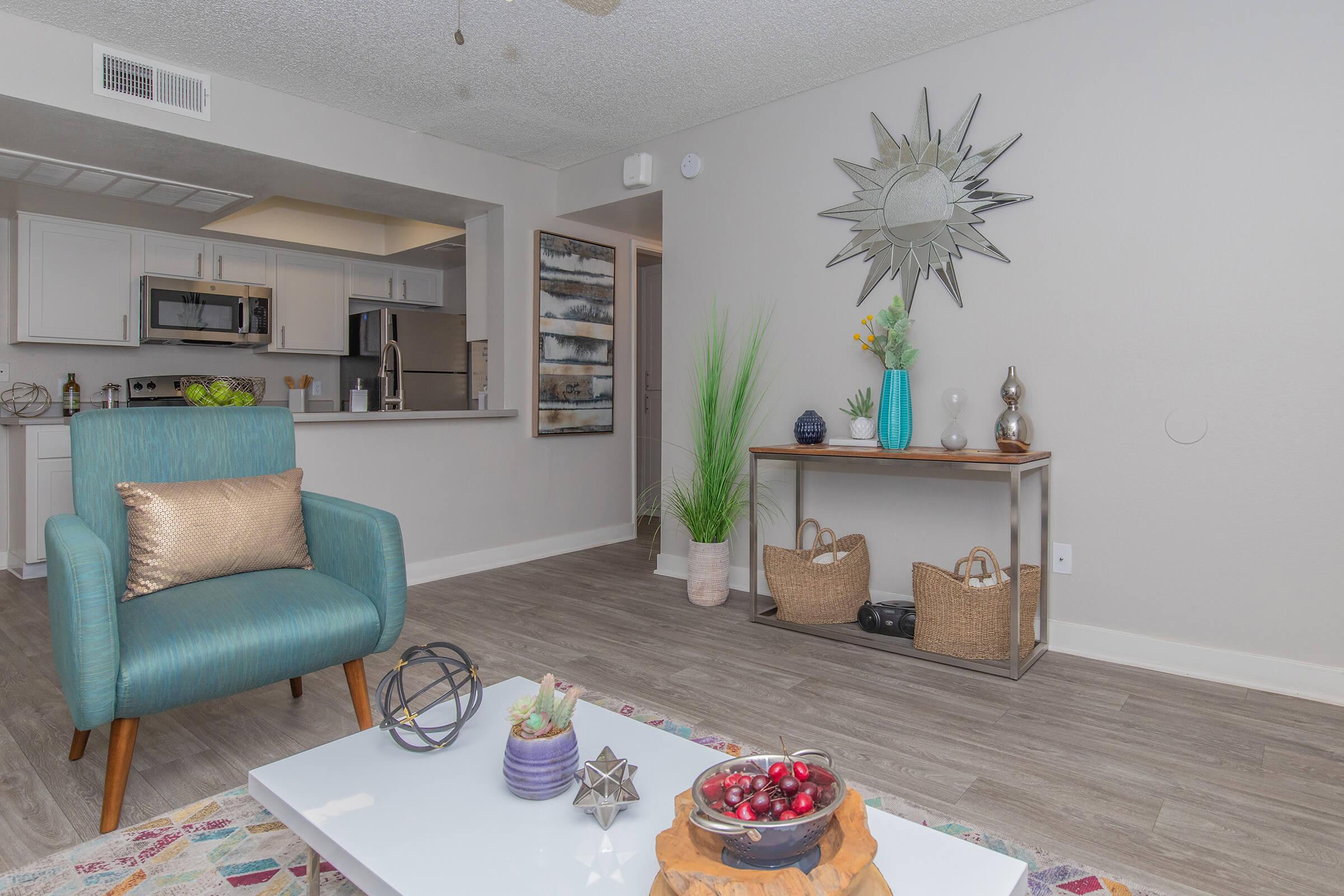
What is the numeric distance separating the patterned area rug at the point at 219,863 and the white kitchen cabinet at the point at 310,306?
15.0 ft

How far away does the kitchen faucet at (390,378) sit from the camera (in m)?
4.83

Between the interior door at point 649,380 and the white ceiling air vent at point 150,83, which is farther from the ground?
the white ceiling air vent at point 150,83

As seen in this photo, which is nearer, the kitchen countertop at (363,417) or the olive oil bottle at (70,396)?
the kitchen countertop at (363,417)

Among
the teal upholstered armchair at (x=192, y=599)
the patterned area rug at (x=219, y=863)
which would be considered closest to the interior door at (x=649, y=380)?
the teal upholstered armchair at (x=192, y=599)

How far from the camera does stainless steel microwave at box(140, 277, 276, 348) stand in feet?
16.4

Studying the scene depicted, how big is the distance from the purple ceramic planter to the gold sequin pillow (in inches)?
52.9

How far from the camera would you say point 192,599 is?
6.42 feet

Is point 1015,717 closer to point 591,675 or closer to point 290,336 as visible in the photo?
point 591,675

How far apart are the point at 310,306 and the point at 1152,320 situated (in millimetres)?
5405

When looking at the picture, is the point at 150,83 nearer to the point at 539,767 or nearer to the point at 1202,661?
the point at 539,767

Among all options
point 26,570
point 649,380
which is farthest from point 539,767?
point 649,380

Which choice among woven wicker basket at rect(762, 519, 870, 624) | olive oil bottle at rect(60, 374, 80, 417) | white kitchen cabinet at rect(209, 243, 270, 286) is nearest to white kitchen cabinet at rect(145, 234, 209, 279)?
white kitchen cabinet at rect(209, 243, 270, 286)

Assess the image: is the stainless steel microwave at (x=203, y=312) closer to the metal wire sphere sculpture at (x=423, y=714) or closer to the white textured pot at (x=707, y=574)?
the white textured pot at (x=707, y=574)

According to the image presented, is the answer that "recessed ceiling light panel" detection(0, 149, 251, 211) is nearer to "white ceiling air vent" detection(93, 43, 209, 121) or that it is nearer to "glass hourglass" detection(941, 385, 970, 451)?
"white ceiling air vent" detection(93, 43, 209, 121)
